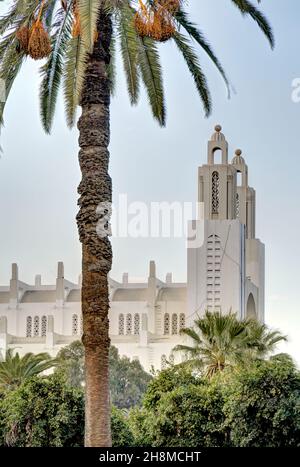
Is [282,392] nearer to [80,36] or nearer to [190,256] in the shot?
[80,36]

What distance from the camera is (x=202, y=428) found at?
90.0 feet

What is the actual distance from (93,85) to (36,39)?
1364 millimetres

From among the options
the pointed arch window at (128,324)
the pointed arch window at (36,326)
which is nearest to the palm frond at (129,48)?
the pointed arch window at (128,324)

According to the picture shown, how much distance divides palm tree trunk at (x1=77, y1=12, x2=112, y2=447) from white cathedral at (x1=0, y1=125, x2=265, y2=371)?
153ft

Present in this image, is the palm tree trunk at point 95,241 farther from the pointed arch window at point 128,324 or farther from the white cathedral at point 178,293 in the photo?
the pointed arch window at point 128,324

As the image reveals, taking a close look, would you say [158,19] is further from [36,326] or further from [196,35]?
[36,326]

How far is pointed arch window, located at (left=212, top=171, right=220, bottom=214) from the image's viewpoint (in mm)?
79875

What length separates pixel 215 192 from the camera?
3196 inches

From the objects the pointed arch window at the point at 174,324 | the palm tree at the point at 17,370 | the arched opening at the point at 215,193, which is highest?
the arched opening at the point at 215,193

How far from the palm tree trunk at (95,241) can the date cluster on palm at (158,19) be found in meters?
0.71

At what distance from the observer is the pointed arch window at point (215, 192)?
7988 cm

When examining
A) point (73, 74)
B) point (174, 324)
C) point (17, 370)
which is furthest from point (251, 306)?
point (73, 74)

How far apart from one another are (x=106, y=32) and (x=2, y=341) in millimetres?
71594

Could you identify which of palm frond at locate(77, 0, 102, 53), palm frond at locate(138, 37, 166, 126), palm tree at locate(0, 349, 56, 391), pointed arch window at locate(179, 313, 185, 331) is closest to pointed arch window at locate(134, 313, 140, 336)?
pointed arch window at locate(179, 313, 185, 331)
